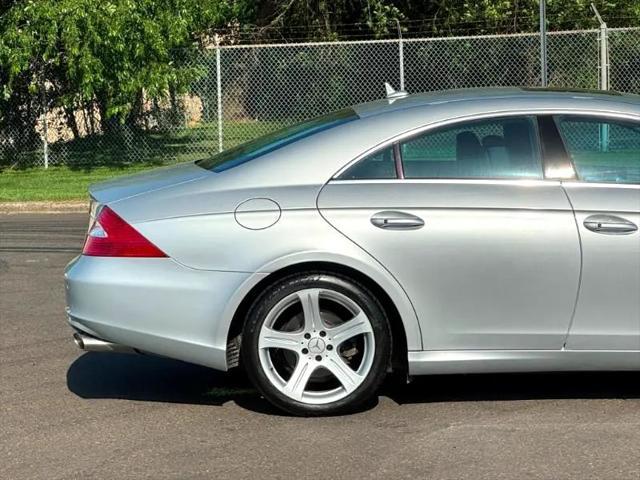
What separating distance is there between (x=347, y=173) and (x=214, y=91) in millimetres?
13151

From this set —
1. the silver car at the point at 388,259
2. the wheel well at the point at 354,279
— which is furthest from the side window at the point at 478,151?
the wheel well at the point at 354,279

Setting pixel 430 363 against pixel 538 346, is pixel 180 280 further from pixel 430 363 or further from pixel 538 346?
pixel 538 346

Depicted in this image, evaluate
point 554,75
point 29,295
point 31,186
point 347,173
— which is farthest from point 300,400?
point 554,75

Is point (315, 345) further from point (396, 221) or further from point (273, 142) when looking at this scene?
point (273, 142)

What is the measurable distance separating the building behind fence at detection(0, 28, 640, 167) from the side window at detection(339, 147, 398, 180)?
12.4m

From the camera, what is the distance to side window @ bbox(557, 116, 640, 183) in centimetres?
536

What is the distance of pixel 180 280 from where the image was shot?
5246 mm

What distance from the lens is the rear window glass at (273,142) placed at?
5.59 m

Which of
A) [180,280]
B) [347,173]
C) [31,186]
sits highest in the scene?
[347,173]

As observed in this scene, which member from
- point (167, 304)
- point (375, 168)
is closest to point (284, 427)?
point (167, 304)

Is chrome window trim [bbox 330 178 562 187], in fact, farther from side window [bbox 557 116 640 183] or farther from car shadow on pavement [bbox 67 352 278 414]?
car shadow on pavement [bbox 67 352 278 414]

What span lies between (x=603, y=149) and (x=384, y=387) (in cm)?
175

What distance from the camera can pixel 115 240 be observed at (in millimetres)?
5348

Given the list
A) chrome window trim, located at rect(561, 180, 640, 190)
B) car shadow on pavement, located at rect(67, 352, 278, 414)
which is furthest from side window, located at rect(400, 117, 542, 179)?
car shadow on pavement, located at rect(67, 352, 278, 414)
